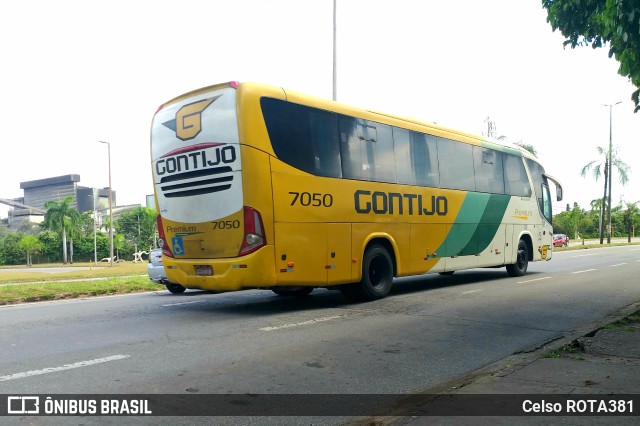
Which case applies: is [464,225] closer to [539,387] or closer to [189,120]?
[189,120]

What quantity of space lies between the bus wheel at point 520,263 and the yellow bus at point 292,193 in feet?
14.1

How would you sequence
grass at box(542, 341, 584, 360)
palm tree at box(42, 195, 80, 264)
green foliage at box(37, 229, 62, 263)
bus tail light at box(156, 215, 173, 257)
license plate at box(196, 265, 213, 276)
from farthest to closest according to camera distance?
green foliage at box(37, 229, 62, 263) < palm tree at box(42, 195, 80, 264) < bus tail light at box(156, 215, 173, 257) < license plate at box(196, 265, 213, 276) < grass at box(542, 341, 584, 360)

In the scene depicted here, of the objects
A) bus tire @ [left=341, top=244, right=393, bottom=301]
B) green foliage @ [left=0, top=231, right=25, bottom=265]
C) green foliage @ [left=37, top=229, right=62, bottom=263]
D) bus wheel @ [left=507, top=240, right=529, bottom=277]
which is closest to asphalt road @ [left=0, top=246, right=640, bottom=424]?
bus tire @ [left=341, top=244, right=393, bottom=301]

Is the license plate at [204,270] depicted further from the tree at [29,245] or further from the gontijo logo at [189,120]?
the tree at [29,245]

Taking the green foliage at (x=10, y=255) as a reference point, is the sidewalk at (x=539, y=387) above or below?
above

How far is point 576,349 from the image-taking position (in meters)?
6.66

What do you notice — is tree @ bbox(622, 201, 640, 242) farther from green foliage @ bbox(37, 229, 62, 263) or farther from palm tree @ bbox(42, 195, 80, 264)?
green foliage @ bbox(37, 229, 62, 263)

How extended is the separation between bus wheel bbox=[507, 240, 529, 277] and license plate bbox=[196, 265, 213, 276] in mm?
10306

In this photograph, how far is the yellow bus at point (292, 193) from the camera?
9.13 meters

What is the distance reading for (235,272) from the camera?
30.0 feet

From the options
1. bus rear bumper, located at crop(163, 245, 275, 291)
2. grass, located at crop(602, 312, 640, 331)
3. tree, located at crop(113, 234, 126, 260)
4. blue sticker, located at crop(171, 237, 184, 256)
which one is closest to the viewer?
grass, located at crop(602, 312, 640, 331)

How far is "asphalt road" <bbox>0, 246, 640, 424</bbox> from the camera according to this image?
5.48 m

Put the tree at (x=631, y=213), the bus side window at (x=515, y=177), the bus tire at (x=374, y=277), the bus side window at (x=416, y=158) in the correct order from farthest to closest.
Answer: the tree at (x=631, y=213), the bus side window at (x=515, y=177), the bus side window at (x=416, y=158), the bus tire at (x=374, y=277)

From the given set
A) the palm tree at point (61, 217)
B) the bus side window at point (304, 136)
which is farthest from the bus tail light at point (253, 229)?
the palm tree at point (61, 217)
